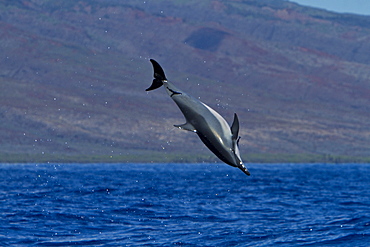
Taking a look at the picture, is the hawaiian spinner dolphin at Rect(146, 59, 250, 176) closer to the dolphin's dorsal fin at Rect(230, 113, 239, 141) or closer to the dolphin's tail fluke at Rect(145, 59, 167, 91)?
the dolphin's dorsal fin at Rect(230, 113, 239, 141)

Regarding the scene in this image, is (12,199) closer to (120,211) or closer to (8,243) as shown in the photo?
(120,211)

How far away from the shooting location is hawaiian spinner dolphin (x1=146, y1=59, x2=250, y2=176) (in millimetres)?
9289

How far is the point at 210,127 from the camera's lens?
930 centimetres

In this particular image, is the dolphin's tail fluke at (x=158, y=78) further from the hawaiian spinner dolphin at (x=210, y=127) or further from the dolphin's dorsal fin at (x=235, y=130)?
the dolphin's dorsal fin at (x=235, y=130)

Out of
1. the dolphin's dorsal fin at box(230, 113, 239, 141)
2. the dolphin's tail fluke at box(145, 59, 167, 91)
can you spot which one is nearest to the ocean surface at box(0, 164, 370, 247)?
the dolphin's tail fluke at box(145, 59, 167, 91)

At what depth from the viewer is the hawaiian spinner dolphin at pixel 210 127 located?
929 centimetres

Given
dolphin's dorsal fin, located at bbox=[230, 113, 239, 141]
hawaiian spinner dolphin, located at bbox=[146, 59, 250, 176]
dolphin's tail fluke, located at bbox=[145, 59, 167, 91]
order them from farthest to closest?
dolphin's tail fluke, located at bbox=[145, 59, 167, 91] → dolphin's dorsal fin, located at bbox=[230, 113, 239, 141] → hawaiian spinner dolphin, located at bbox=[146, 59, 250, 176]

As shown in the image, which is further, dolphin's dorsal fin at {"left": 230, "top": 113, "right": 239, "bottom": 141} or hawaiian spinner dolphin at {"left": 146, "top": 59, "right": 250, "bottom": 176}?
dolphin's dorsal fin at {"left": 230, "top": 113, "right": 239, "bottom": 141}

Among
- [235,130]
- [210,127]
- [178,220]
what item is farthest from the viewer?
[178,220]

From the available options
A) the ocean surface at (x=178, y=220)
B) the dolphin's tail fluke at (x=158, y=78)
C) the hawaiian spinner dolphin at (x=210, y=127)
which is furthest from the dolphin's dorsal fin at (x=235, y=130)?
the ocean surface at (x=178, y=220)

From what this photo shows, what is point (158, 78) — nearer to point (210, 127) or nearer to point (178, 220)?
point (210, 127)

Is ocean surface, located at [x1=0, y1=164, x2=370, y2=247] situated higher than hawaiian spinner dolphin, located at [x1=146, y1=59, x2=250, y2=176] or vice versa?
hawaiian spinner dolphin, located at [x1=146, y1=59, x2=250, y2=176]

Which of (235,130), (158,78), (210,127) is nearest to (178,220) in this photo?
(158,78)

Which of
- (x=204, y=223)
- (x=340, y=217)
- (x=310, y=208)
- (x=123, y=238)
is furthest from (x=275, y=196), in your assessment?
(x=123, y=238)
